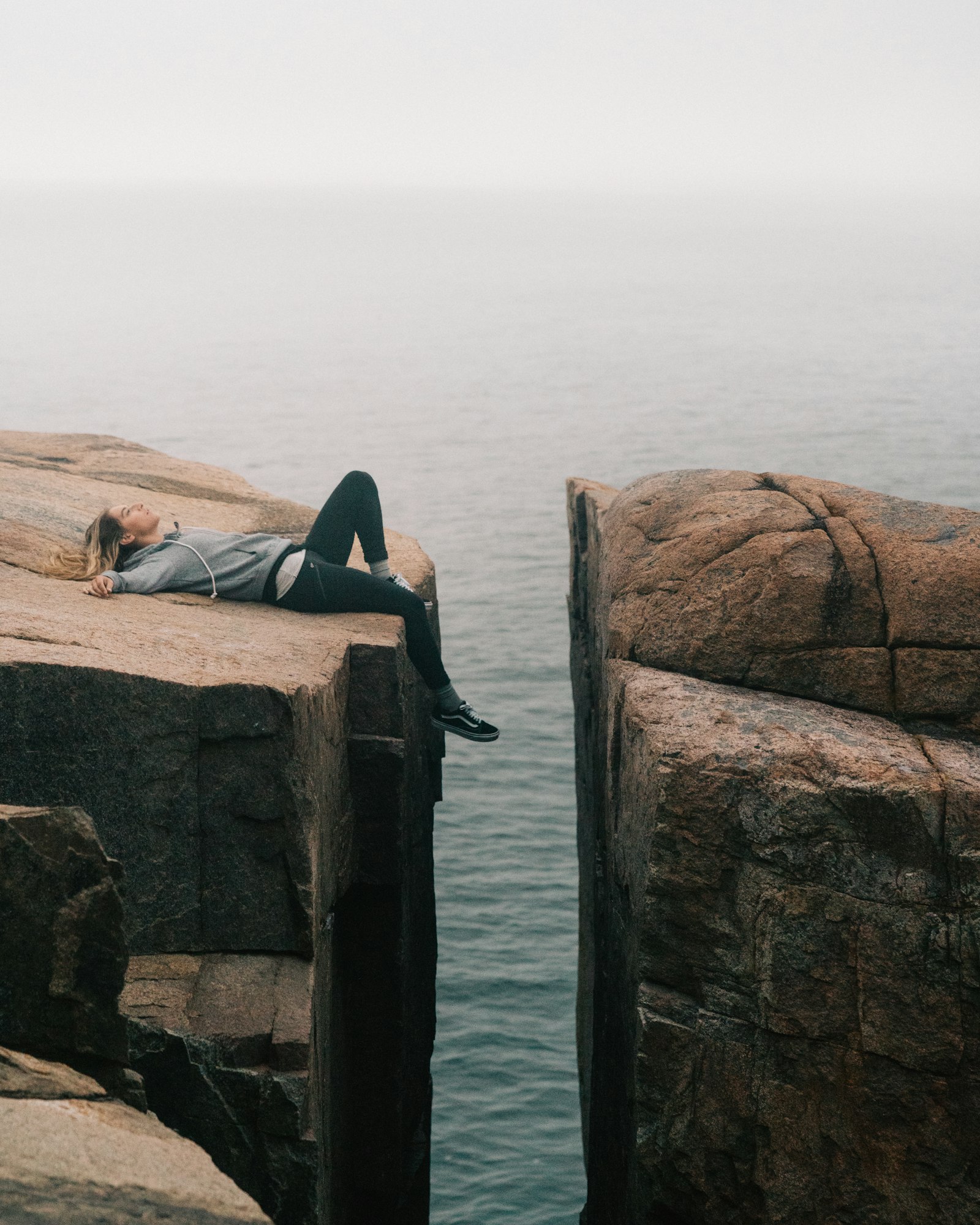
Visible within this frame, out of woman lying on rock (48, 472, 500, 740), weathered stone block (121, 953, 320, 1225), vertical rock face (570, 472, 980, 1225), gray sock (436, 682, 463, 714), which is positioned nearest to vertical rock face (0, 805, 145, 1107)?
weathered stone block (121, 953, 320, 1225)

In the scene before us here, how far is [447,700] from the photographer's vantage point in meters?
11.5

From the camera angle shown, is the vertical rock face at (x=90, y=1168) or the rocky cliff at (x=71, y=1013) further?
the rocky cliff at (x=71, y=1013)

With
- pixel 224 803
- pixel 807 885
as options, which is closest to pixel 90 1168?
pixel 224 803

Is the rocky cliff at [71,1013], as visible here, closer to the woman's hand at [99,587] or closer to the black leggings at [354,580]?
the woman's hand at [99,587]

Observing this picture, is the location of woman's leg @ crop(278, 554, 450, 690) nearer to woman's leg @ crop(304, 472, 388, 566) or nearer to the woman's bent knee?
woman's leg @ crop(304, 472, 388, 566)

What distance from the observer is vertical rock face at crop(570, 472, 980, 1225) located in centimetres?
777

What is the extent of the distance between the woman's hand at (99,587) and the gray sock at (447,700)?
9.95 feet

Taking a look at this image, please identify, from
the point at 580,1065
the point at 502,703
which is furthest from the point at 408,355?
the point at 580,1065

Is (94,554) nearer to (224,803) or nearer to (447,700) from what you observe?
(224,803)

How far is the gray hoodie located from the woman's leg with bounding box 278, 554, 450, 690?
300mm

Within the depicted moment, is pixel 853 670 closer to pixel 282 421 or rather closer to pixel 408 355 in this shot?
pixel 282 421

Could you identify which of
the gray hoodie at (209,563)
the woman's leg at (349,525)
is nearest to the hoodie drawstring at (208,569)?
the gray hoodie at (209,563)

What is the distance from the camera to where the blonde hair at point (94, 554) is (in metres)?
10.1

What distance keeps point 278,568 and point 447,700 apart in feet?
6.42
